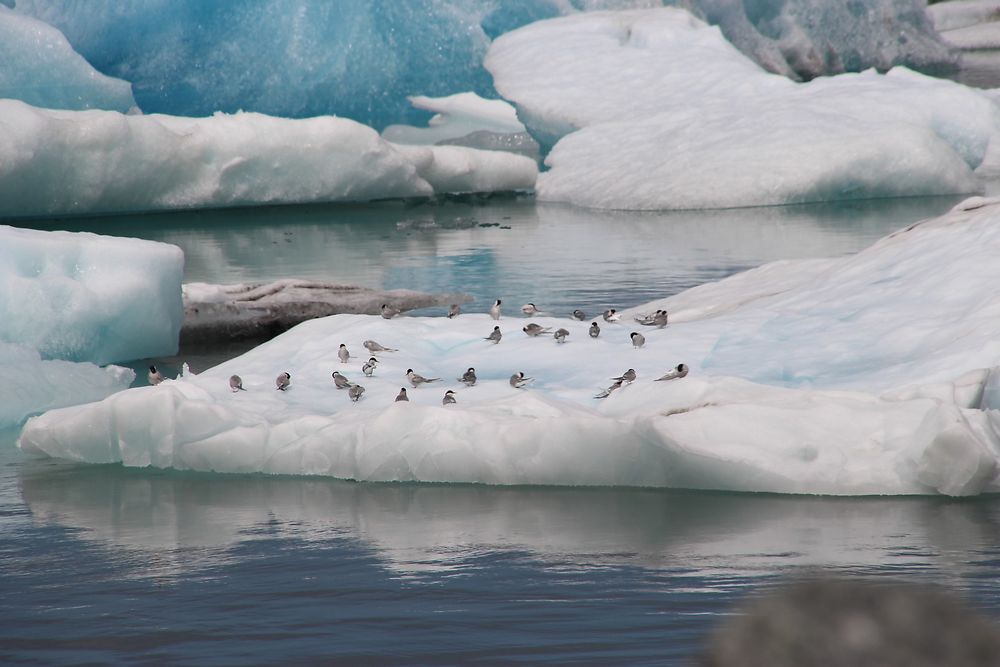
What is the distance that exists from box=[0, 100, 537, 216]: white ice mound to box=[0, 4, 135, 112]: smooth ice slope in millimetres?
3066

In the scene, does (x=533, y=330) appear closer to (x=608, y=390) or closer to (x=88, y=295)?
(x=608, y=390)

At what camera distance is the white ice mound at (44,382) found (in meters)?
7.51

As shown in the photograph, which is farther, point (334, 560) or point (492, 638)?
point (334, 560)

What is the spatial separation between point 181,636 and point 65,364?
4881 millimetres

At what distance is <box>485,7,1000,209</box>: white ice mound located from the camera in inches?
727

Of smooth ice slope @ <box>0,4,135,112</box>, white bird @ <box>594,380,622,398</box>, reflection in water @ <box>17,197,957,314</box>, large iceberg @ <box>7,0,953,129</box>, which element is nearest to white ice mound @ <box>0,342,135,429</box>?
white bird @ <box>594,380,622,398</box>

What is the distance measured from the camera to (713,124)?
19.9 meters

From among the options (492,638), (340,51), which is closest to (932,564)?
(492,638)

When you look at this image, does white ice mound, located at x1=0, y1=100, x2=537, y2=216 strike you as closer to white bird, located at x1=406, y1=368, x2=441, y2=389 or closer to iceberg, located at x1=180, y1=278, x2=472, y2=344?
iceberg, located at x1=180, y1=278, x2=472, y2=344

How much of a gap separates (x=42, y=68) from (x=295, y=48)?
5.57m

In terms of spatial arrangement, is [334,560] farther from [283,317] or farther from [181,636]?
[283,317]

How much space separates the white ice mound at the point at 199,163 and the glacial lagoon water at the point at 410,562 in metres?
10.4

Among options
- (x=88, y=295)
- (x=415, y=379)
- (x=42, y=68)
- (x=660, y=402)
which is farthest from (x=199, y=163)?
(x=660, y=402)

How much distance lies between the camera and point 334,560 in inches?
182
